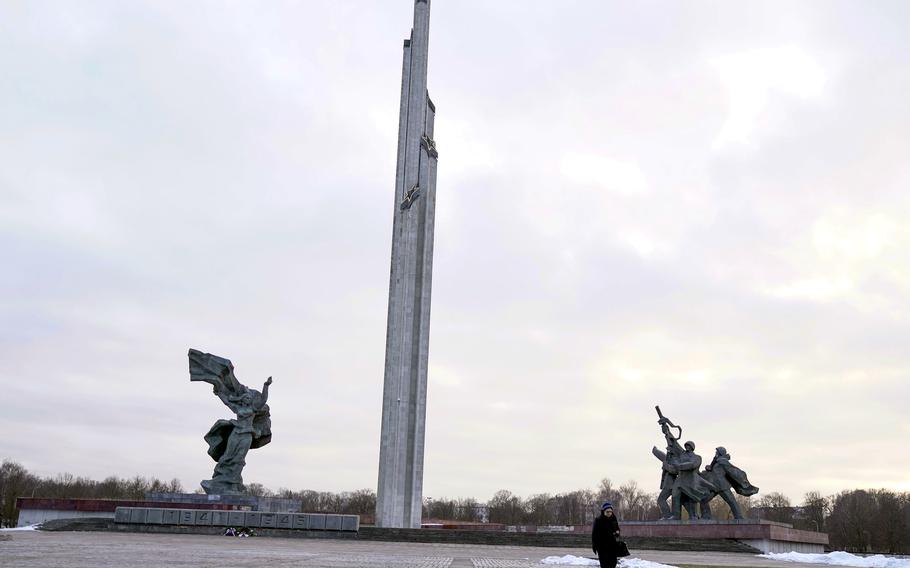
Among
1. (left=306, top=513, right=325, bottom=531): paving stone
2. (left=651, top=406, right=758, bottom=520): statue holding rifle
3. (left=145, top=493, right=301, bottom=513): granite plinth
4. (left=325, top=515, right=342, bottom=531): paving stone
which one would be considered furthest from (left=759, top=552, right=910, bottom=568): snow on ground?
(left=145, top=493, right=301, bottom=513): granite plinth

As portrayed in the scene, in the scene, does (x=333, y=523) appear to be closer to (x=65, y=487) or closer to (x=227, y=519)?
(x=227, y=519)

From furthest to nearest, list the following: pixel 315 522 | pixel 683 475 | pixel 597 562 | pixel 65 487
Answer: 1. pixel 65 487
2. pixel 683 475
3. pixel 315 522
4. pixel 597 562

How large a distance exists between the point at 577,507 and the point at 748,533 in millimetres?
76372

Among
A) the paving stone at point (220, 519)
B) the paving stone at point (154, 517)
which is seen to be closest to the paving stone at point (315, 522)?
the paving stone at point (220, 519)

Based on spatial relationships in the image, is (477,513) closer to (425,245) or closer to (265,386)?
(425,245)

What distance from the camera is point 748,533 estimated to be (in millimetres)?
20578

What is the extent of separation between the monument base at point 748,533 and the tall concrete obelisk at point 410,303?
1437 centimetres

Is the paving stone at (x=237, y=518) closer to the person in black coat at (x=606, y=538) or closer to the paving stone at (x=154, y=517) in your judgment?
the paving stone at (x=154, y=517)

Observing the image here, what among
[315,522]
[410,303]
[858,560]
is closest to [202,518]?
[315,522]

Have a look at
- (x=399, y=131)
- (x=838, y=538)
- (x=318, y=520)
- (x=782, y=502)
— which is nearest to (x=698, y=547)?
(x=318, y=520)

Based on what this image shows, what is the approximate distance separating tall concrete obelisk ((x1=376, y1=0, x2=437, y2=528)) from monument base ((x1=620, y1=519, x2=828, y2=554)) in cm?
1437

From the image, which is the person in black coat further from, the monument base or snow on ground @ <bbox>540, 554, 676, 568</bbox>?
the monument base

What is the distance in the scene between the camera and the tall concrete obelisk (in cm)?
3619

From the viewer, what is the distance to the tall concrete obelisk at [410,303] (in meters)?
36.2
